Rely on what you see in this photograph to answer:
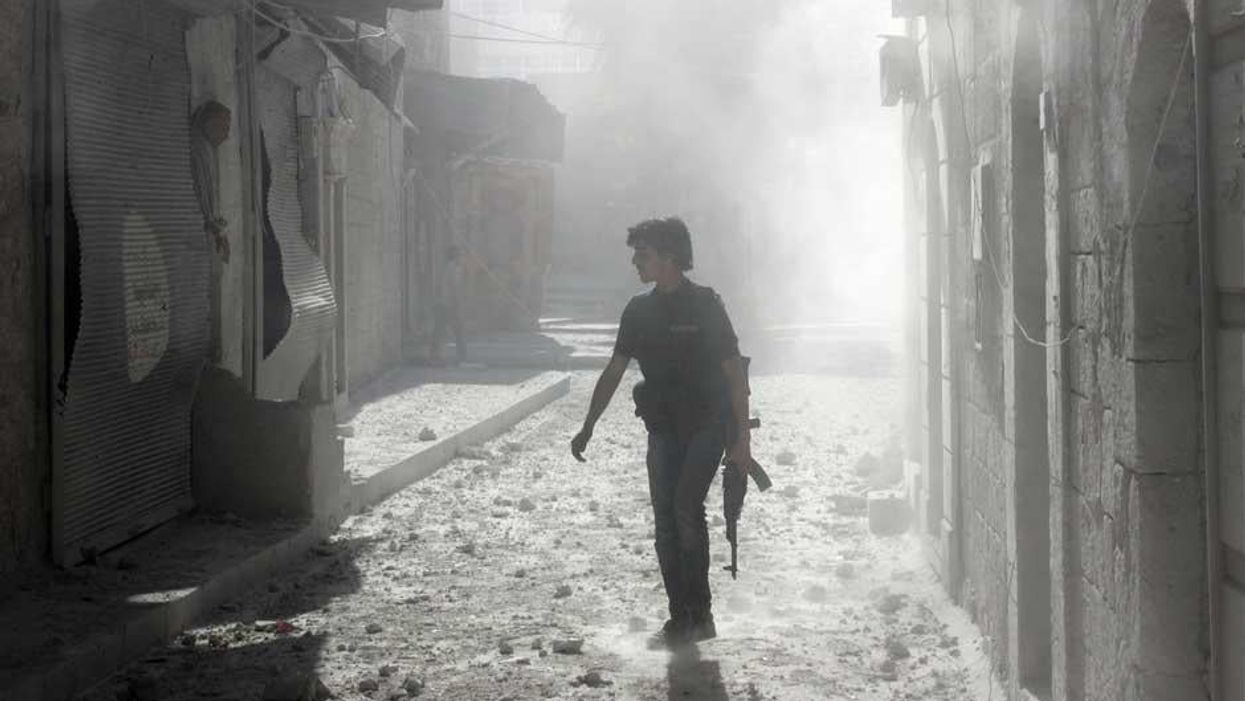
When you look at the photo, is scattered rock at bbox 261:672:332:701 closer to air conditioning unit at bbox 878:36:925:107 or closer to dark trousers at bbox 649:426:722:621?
dark trousers at bbox 649:426:722:621

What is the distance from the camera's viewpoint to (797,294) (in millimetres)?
55812

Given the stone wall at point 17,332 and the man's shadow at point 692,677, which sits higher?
the stone wall at point 17,332

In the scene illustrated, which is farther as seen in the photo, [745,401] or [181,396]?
[181,396]

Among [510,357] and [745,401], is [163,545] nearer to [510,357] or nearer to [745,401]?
[745,401]

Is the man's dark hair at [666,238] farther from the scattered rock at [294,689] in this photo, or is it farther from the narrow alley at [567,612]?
the scattered rock at [294,689]

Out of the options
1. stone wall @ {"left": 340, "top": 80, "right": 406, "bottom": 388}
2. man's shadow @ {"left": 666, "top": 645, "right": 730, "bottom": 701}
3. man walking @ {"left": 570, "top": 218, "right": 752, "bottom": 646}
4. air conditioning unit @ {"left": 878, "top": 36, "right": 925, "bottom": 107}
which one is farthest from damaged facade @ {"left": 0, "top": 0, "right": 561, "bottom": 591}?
stone wall @ {"left": 340, "top": 80, "right": 406, "bottom": 388}

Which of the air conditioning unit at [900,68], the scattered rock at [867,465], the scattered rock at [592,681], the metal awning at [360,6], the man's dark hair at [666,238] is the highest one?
the metal awning at [360,6]

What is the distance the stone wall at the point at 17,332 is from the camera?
26.6 ft

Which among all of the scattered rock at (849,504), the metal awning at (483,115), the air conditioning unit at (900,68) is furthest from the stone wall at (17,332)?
the metal awning at (483,115)

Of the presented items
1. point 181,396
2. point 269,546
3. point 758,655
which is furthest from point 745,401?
point 181,396

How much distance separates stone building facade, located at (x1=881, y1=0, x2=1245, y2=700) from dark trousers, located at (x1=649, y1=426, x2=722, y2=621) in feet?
4.00

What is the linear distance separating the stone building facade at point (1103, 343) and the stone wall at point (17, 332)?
4.38m

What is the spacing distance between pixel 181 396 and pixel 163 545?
1247 millimetres

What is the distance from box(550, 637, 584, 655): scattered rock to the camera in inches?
297
